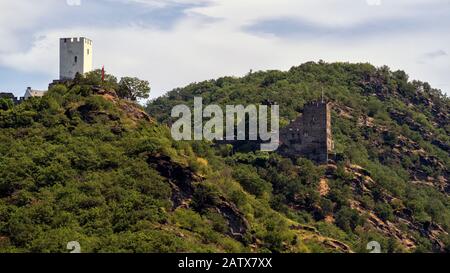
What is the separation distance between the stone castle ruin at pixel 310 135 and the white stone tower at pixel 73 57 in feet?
95.0

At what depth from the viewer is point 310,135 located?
111 meters

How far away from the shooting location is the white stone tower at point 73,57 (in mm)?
88875

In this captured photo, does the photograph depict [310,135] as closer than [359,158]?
Yes

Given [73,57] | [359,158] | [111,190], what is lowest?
[111,190]

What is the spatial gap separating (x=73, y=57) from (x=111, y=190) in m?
20.7

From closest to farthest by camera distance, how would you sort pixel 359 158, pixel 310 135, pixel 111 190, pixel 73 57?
pixel 111 190, pixel 73 57, pixel 310 135, pixel 359 158

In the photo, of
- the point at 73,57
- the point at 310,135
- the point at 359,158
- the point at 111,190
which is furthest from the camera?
the point at 359,158

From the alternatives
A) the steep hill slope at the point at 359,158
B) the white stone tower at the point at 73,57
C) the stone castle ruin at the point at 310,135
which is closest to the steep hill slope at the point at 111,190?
the white stone tower at the point at 73,57

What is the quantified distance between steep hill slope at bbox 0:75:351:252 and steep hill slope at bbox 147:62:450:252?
14064mm

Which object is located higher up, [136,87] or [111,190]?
[136,87]

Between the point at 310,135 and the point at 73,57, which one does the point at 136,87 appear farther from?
the point at 310,135

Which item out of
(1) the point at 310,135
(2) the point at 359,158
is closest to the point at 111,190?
(1) the point at 310,135

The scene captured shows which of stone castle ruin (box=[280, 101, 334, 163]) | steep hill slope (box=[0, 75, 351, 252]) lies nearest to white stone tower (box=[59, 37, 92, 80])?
steep hill slope (box=[0, 75, 351, 252])
